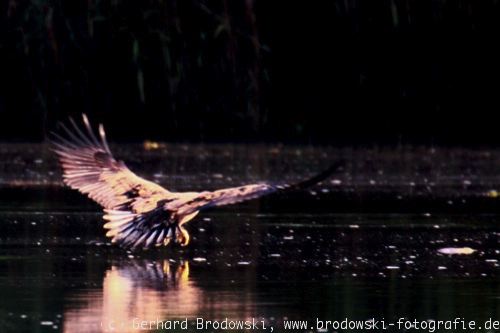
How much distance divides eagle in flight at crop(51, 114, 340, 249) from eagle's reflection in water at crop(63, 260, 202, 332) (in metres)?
0.20

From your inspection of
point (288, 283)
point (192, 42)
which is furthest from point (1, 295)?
point (192, 42)

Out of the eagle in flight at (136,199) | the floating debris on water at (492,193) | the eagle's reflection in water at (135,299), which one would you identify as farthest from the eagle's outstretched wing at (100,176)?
the floating debris on water at (492,193)

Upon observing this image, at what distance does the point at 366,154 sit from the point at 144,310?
30.7 feet

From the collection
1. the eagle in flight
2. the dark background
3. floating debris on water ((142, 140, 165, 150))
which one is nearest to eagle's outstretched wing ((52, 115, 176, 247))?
the eagle in flight

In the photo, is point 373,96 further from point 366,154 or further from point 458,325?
point 458,325

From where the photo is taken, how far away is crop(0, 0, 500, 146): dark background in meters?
17.7

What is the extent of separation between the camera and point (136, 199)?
995 cm

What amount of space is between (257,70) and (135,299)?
9965 millimetres

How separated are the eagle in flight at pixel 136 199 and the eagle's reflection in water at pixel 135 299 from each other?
0.20 meters

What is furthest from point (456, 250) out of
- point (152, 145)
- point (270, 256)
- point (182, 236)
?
point (152, 145)

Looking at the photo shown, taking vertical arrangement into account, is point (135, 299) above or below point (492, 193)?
below

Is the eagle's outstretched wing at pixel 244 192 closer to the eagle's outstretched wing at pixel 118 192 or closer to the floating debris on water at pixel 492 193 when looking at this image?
the eagle's outstretched wing at pixel 118 192

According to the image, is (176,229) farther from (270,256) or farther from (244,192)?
(244,192)

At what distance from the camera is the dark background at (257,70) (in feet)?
58.1
